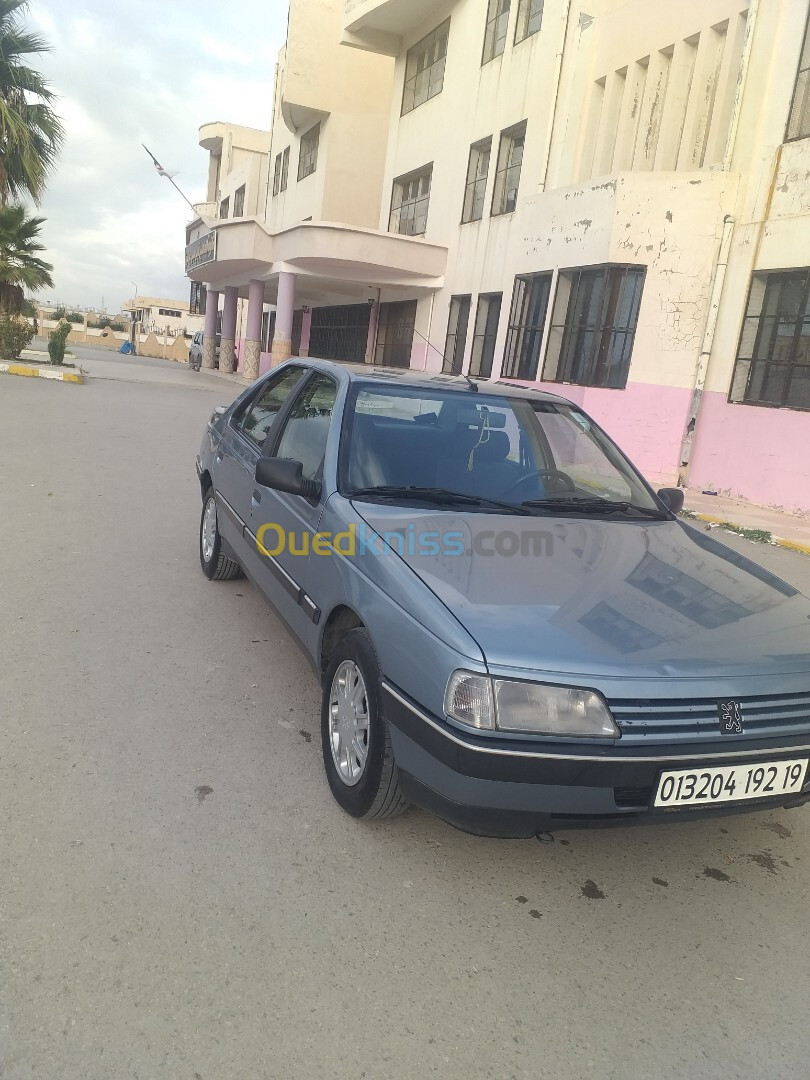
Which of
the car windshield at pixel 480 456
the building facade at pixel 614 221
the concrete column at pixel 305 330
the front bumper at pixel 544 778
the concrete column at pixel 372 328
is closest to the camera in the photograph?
the front bumper at pixel 544 778

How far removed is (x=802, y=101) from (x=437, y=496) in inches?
395

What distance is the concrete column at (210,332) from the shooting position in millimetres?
35031

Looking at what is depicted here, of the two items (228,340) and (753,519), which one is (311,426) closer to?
(753,519)

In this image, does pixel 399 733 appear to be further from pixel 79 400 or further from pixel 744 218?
pixel 79 400

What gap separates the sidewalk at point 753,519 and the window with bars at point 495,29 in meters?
11.1

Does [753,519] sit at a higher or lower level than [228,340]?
lower

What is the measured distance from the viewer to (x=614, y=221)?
11.7 metres

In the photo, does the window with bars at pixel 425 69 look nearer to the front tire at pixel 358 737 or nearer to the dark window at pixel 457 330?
the dark window at pixel 457 330

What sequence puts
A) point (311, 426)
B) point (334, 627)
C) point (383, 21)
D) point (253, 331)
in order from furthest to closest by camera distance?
1. point (253, 331)
2. point (383, 21)
3. point (311, 426)
4. point (334, 627)

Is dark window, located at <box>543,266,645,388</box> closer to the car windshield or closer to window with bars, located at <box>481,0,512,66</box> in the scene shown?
window with bars, located at <box>481,0,512,66</box>

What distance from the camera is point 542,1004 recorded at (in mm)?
2088

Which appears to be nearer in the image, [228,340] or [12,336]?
[12,336]

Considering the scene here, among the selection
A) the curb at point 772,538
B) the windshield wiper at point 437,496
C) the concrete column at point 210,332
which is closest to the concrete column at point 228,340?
the concrete column at point 210,332

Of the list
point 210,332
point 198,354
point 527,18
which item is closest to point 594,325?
point 527,18
